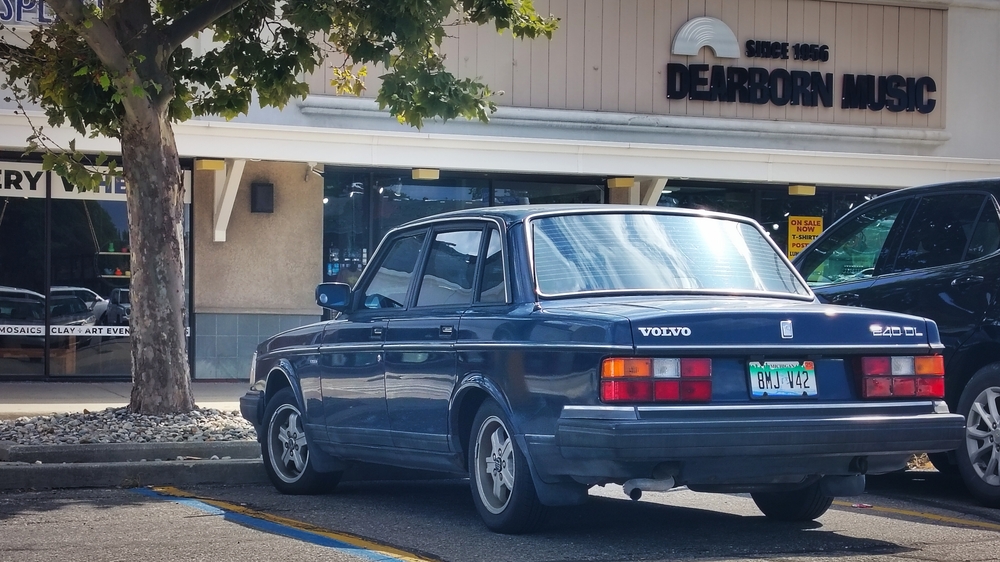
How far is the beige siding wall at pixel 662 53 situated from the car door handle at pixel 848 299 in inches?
350

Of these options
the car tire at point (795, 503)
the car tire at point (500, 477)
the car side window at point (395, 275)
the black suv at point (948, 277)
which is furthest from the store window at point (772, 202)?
the car tire at point (500, 477)

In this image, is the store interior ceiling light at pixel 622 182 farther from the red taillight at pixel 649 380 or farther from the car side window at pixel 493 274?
the red taillight at pixel 649 380

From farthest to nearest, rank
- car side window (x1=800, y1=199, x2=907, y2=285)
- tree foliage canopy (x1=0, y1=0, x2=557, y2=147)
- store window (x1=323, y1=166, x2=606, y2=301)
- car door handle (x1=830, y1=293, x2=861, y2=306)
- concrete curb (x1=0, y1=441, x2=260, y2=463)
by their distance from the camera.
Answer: store window (x1=323, y1=166, x2=606, y2=301)
tree foliage canopy (x1=0, y1=0, x2=557, y2=147)
concrete curb (x1=0, y1=441, x2=260, y2=463)
car side window (x1=800, y1=199, x2=907, y2=285)
car door handle (x1=830, y1=293, x2=861, y2=306)

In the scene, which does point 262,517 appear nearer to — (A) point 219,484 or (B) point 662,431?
(A) point 219,484

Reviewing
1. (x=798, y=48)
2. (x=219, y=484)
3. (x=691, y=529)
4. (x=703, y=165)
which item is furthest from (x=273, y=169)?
(x=691, y=529)

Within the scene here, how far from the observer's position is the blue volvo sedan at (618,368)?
5422 mm

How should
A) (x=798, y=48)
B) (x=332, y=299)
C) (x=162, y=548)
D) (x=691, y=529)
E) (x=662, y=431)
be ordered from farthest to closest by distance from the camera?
(x=798, y=48) → (x=332, y=299) → (x=691, y=529) → (x=162, y=548) → (x=662, y=431)

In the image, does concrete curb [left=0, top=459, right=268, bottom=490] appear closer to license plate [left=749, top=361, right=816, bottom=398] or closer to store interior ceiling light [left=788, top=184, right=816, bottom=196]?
license plate [left=749, top=361, right=816, bottom=398]

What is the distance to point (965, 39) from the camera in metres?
19.0

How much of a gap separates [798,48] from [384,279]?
1236 cm

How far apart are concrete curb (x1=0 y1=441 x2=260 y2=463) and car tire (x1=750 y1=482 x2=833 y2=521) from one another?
3.92m

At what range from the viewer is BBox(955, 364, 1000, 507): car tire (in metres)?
7.22

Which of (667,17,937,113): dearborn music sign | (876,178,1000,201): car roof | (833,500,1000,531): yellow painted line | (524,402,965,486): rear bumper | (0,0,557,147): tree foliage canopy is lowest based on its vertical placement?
(833,500,1000,531): yellow painted line

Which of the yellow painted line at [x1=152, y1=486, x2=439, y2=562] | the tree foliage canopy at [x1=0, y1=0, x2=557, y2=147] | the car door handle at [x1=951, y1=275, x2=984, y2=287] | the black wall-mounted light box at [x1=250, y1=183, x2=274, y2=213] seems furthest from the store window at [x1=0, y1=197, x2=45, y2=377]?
the car door handle at [x1=951, y1=275, x2=984, y2=287]
